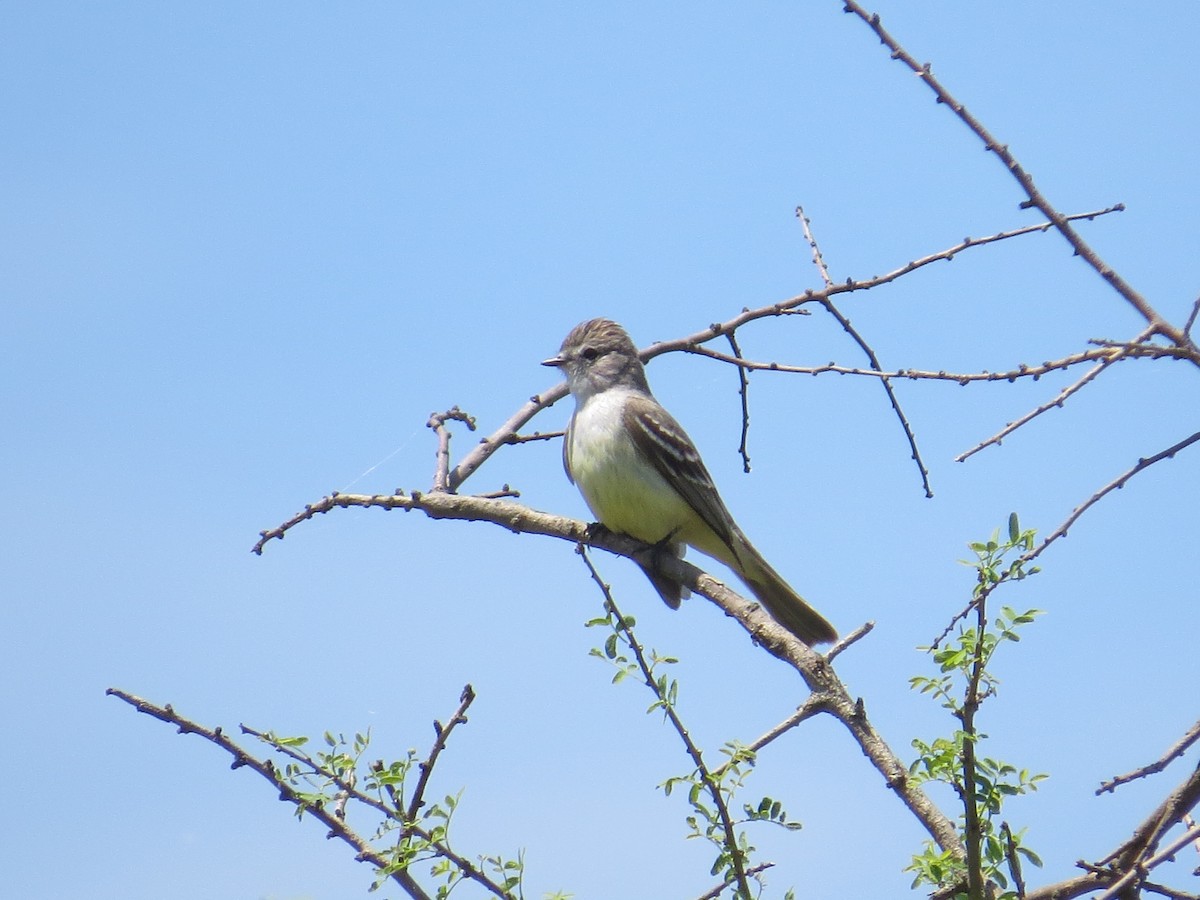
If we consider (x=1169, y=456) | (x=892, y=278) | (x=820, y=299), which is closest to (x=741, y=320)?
(x=820, y=299)

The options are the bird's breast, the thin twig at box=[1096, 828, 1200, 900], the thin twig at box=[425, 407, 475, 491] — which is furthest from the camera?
the bird's breast

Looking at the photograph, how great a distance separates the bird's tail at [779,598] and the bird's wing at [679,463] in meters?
0.12

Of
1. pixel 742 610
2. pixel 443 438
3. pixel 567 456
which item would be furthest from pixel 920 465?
pixel 567 456

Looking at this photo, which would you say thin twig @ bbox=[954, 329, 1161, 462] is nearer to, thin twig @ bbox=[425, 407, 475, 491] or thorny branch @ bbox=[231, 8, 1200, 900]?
thorny branch @ bbox=[231, 8, 1200, 900]

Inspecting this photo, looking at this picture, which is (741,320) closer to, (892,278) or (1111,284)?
(892,278)

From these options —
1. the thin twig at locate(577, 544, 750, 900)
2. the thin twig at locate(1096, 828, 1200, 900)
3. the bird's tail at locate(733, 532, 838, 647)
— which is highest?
the bird's tail at locate(733, 532, 838, 647)

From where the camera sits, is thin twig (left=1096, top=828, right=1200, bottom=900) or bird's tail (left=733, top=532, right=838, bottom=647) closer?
thin twig (left=1096, top=828, right=1200, bottom=900)

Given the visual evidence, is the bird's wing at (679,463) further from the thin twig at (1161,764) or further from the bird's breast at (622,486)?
the thin twig at (1161,764)

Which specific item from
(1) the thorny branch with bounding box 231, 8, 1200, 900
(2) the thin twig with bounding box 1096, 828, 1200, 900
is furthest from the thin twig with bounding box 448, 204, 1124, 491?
(2) the thin twig with bounding box 1096, 828, 1200, 900

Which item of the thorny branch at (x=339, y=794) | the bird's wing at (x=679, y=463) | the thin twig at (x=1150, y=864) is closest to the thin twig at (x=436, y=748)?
the thorny branch at (x=339, y=794)

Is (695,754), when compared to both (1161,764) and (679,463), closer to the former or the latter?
(1161,764)

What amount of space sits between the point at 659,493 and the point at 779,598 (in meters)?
1.07

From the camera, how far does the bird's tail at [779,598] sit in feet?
26.8

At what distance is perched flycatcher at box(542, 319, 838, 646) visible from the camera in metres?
7.98
